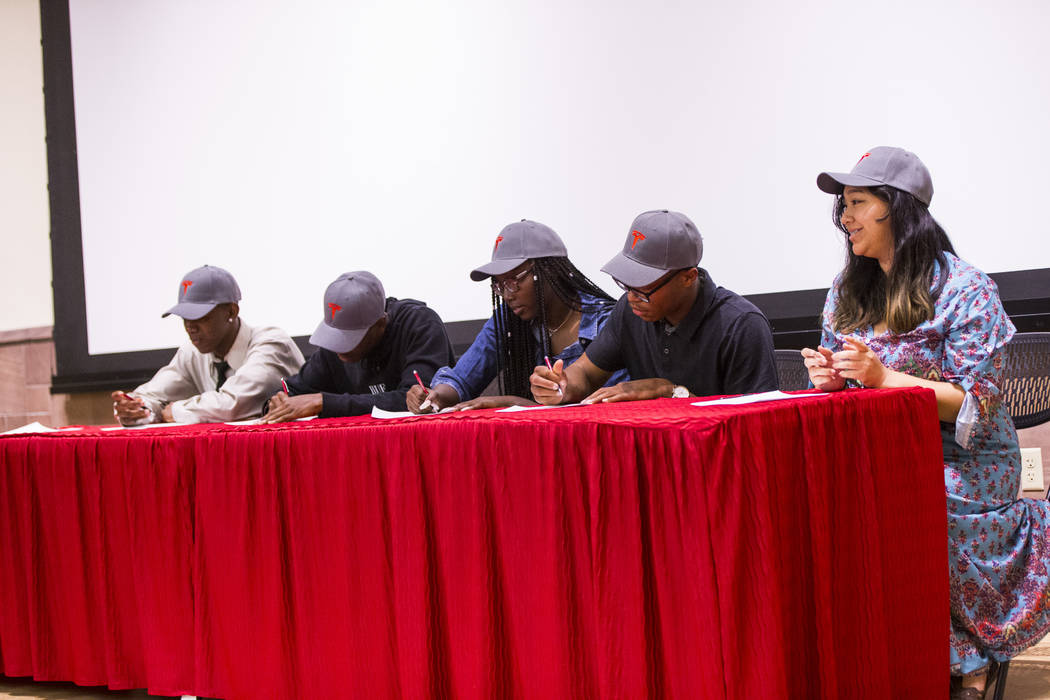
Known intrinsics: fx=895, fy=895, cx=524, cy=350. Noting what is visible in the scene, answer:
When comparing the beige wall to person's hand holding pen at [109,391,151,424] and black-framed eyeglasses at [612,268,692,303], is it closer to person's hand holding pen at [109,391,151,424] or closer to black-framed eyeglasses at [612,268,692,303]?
person's hand holding pen at [109,391,151,424]

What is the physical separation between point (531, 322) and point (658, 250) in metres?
0.66

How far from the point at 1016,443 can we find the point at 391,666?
129 centimetres

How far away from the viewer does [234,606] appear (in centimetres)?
184

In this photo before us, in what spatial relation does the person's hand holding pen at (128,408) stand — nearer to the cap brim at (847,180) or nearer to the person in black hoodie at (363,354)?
the person in black hoodie at (363,354)

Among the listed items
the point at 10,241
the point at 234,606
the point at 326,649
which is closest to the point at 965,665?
the point at 326,649

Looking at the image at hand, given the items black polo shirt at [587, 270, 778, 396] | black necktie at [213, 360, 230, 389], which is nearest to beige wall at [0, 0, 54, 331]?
black necktie at [213, 360, 230, 389]

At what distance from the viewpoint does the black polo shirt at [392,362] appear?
2.86 m

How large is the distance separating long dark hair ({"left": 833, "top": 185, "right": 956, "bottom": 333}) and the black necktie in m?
2.18

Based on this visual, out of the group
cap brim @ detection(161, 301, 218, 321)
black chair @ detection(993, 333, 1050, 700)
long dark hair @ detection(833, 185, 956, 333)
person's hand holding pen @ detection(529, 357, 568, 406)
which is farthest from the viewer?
cap brim @ detection(161, 301, 218, 321)

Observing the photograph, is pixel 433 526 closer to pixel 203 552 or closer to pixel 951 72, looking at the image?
pixel 203 552

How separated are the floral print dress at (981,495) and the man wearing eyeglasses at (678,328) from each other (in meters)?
0.42

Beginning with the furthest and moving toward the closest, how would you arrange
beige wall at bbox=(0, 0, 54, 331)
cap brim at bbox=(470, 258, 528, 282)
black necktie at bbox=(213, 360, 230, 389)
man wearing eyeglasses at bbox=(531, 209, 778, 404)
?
beige wall at bbox=(0, 0, 54, 331), black necktie at bbox=(213, 360, 230, 389), cap brim at bbox=(470, 258, 528, 282), man wearing eyeglasses at bbox=(531, 209, 778, 404)

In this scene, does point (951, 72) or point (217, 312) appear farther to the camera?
point (217, 312)

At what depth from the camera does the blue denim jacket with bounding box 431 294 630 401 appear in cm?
260
